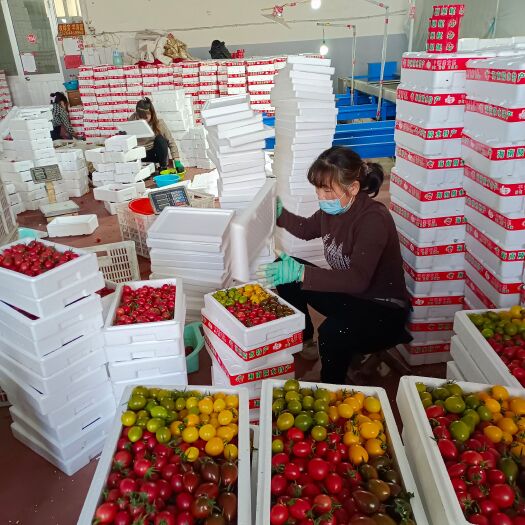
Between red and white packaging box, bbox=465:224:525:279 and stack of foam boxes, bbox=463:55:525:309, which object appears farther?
red and white packaging box, bbox=465:224:525:279

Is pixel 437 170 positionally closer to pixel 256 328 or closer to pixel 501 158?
pixel 501 158

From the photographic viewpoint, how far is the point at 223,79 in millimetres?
9617

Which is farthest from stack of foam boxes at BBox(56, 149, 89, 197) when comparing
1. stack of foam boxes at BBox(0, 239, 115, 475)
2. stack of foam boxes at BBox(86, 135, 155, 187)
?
stack of foam boxes at BBox(0, 239, 115, 475)

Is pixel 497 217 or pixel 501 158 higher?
pixel 501 158

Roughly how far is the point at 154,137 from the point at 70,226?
2.83 metres

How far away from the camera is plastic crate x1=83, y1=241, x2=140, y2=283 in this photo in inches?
157

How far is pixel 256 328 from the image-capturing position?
2455mm

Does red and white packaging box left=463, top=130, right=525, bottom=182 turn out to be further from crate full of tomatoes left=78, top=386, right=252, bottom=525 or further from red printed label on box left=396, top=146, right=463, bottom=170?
crate full of tomatoes left=78, top=386, right=252, bottom=525

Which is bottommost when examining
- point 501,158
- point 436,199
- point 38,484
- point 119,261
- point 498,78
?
point 38,484

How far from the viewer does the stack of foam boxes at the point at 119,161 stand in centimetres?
711

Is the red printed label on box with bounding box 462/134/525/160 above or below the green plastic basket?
above

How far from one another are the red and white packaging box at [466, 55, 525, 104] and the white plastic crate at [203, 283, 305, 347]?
146 cm

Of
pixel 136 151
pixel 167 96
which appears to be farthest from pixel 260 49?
pixel 136 151

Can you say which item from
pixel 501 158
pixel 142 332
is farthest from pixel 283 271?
pixel 501 158
